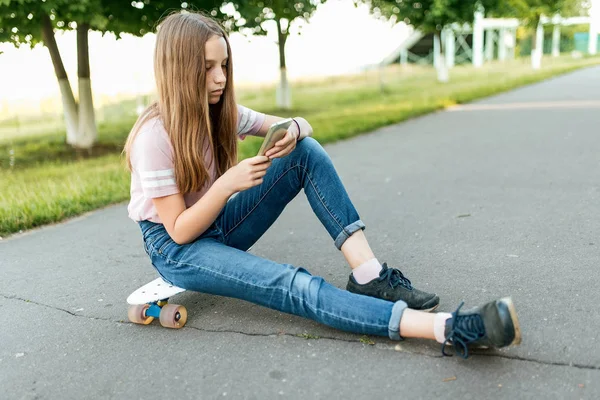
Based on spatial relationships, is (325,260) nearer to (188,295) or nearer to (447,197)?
(188,295)

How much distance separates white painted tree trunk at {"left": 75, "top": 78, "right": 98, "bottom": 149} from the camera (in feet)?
33.1

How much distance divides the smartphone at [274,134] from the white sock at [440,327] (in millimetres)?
988

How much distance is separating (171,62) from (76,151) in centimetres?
791

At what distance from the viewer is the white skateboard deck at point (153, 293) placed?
2781mm

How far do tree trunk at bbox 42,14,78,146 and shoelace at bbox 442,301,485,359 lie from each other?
852 centimetres

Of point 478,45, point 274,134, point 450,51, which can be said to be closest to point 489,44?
point 478,45

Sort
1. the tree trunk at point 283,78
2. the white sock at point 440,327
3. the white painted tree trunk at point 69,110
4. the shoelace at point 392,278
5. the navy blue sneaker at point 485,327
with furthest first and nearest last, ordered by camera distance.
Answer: the tree trunk at point 283,78, the white painted tree trunk at point 69,110, the shoelace at point 392,278, the white sock at point 440,327, the navy blue sneaker at point 485,327

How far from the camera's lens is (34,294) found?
3.34 meters

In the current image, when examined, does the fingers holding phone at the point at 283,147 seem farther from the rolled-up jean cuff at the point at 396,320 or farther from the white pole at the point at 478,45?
the white pole at the point at 478,45

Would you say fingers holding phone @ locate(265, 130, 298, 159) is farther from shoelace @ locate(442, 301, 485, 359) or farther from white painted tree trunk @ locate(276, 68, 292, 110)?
white painted tree trunk @ locate(276, 68, 292, 110)

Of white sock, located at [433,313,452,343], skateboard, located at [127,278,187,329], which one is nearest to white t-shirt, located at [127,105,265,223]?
skateboard, located at [127,278,187,329]

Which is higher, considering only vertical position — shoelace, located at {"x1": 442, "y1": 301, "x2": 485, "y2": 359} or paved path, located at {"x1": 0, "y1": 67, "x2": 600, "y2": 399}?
shoelace, located at {"x1": 442, "y1": 301, "x2": 485, "y2": 359}

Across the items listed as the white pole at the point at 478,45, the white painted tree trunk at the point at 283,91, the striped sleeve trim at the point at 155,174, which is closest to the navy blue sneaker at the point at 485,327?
the striped sleeve trim at the point at 155,174

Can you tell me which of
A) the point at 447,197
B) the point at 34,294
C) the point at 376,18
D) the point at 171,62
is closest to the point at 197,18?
the point at 171,62
